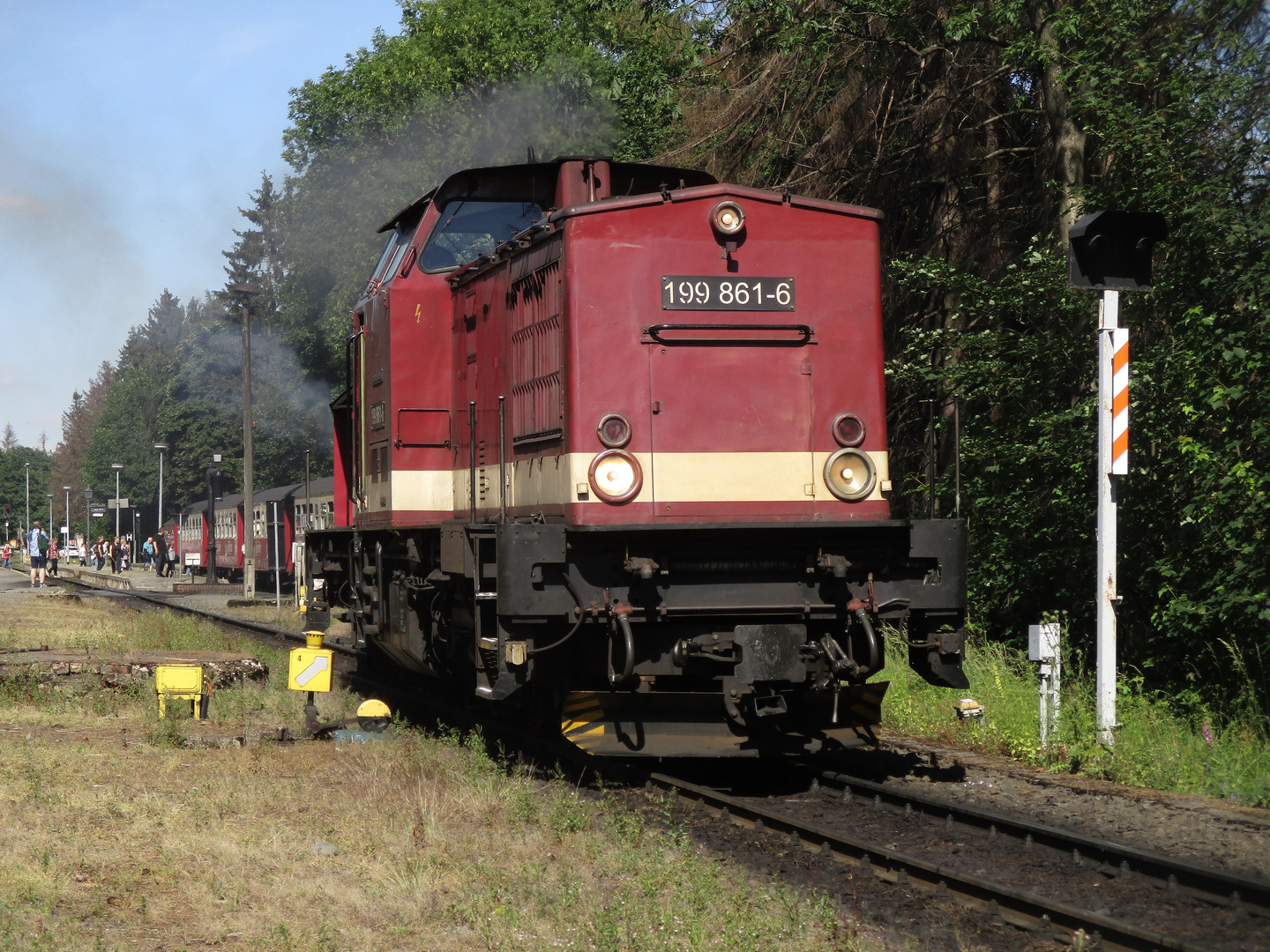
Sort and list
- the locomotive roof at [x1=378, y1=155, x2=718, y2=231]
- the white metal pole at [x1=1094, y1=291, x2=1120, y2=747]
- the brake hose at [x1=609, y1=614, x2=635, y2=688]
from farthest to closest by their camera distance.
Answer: the locomotive roof at [x1=378, y1=155, x2=718, y2=231] < the white metal pole at [x1=1094, y1=291, x2=1120, y2=747] < the brake hose at [x1=609, y1=614, x2=635, y2=688]

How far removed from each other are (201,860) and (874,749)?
165 inches

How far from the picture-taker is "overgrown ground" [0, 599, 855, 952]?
16.0ft

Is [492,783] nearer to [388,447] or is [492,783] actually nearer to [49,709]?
[388,447]

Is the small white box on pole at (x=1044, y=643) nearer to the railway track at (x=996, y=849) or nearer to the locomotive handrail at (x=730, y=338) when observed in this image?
the railway track at (x=996, y=849)

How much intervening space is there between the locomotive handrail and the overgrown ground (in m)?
2.76

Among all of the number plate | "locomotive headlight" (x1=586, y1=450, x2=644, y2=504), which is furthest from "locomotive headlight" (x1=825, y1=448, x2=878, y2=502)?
"locomotive headlight" (x1=586, y1=450, x2=644, y2=504)

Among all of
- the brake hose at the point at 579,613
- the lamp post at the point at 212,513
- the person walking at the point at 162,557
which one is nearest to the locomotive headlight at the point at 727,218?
the brake hose at the point at 579,613

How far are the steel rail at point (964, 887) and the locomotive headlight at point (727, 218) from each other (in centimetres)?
336

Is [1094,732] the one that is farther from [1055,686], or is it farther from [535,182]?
[535,182]

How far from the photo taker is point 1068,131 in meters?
11.6

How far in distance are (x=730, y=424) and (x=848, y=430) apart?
0.75m

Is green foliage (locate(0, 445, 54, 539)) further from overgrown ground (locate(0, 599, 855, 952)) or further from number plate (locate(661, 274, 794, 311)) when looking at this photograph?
number plate (locate(661, 274, 794, 311))

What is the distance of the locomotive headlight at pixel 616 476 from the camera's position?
24.0 feet

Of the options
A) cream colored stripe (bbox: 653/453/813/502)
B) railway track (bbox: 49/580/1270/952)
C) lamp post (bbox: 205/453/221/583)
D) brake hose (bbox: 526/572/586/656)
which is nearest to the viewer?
railway track (bbox: 49/580/1270/952)
